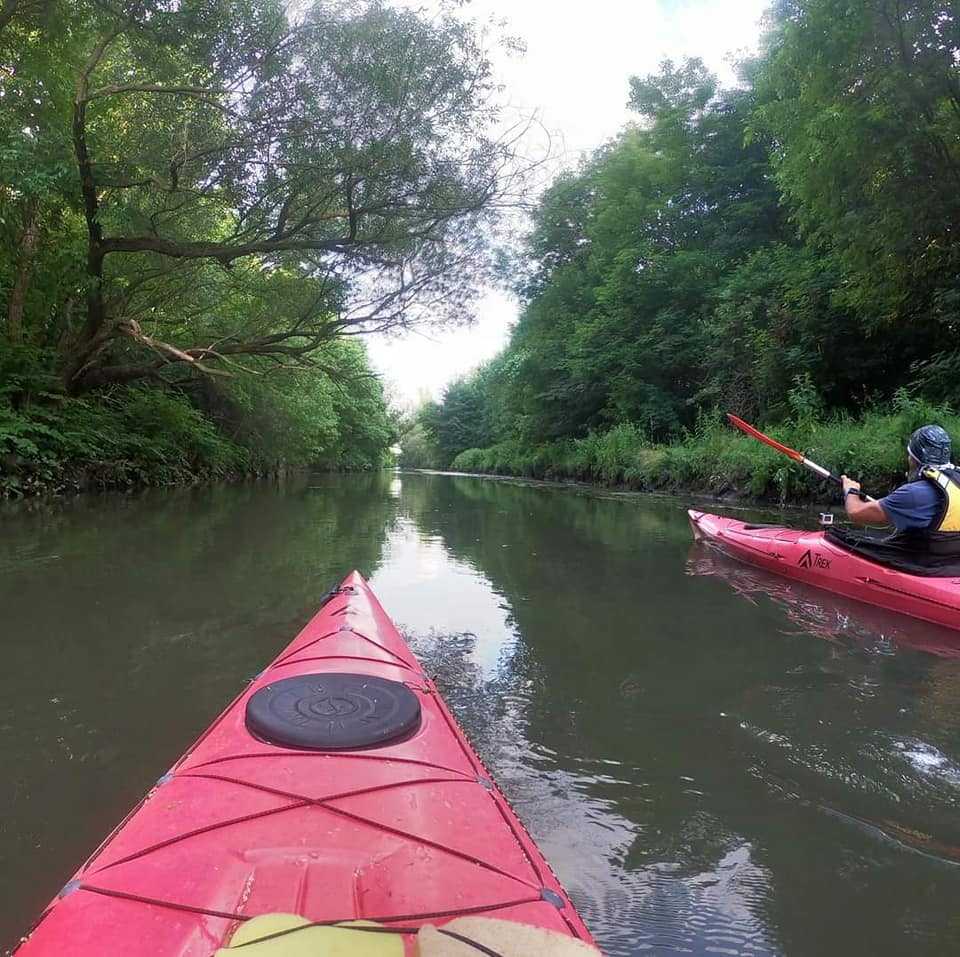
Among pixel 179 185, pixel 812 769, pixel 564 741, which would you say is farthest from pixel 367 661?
pixel 179 185

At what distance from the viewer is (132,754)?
2586 mm

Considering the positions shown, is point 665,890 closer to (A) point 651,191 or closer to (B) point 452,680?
(B) point 452,680

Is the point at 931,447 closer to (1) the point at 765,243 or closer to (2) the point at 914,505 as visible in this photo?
(2) the point at 914,505

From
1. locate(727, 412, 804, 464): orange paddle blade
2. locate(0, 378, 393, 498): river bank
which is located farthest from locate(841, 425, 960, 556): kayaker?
locate(0, 378, 393, 498): river bank

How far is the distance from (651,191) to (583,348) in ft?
16.9

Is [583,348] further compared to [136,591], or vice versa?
[583,348]

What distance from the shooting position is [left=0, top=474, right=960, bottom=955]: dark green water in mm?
1860

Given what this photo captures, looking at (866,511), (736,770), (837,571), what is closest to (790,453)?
(837,571)

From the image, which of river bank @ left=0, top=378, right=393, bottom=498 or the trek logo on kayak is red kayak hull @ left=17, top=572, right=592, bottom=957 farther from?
river bank @ left=0, top=378, right=393, bottom=498

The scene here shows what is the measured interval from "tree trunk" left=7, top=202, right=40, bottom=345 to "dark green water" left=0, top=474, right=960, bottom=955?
775cm

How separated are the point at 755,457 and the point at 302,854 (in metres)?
12.8

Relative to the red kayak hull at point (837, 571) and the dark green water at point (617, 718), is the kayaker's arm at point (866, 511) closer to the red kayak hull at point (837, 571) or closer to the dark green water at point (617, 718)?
the red kayak hull at point (837, 571)

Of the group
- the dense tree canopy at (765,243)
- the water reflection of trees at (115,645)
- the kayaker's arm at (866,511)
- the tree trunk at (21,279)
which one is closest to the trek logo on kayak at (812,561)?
the kayaker's arm at (866,511)

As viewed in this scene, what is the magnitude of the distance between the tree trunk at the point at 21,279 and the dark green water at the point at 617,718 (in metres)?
7.75
